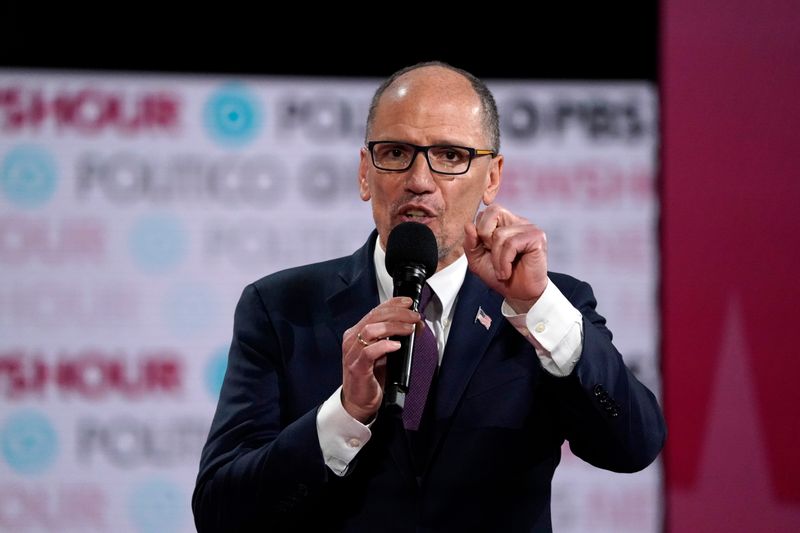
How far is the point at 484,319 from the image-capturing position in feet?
5.98

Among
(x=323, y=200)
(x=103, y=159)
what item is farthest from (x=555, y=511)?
(x=103, y=159)

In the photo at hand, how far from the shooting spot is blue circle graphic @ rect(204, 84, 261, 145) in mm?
3545

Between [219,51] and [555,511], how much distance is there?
2.03 meters

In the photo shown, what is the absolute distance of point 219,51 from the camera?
3520 millimetres

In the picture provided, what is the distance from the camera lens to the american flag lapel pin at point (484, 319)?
1818 mm

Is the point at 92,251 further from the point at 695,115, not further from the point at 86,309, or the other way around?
the point at 695,115

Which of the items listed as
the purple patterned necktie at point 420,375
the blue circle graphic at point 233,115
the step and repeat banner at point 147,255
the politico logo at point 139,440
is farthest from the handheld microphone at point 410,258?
the politico logo at point 139,440

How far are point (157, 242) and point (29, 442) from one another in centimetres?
84

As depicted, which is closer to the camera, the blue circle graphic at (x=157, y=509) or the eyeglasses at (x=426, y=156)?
the eyeglasses at (x=426, y=156)

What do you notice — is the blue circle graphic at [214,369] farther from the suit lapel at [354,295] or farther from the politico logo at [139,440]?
the suit lapel at [354,295]

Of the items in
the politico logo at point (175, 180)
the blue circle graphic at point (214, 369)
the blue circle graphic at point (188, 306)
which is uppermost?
the politico logo at point (175, 180)

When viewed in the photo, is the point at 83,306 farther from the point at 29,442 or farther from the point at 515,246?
the point at 515,246

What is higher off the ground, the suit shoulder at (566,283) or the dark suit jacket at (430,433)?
the suit shoulder at (566,283)

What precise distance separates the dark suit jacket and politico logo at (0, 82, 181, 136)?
187cm
